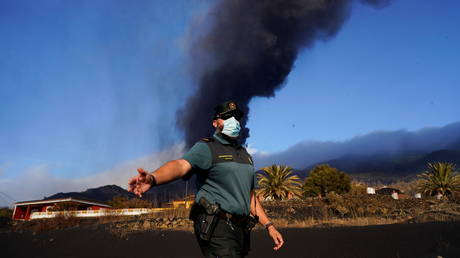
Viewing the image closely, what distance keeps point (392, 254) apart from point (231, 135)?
22.7 ft

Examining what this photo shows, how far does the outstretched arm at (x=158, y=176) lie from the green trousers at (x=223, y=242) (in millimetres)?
514

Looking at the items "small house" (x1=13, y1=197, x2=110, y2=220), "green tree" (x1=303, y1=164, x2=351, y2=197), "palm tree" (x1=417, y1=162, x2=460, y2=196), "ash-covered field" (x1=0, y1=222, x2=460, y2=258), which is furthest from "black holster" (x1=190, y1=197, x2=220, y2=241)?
"small house" (x1=13, y1=197, x2=110, y2=220)

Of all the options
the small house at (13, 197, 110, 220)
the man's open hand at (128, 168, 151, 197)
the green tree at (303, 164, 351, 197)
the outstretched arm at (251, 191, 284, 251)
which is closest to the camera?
the man's open hand at (128, 168, 151, 197)

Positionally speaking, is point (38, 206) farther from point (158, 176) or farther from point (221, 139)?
point (158, 176)

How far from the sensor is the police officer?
2520 mm

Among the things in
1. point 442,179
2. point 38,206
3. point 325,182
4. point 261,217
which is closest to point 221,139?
point 261,217

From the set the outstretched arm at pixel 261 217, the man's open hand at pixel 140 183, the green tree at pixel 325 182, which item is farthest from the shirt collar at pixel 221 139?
the green tree at pixel 325 182

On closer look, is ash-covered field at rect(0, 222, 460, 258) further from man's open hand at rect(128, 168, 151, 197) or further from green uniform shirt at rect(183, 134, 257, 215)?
man's open hand at rect(128, 168, 151, 197)

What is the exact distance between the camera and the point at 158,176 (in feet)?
7.28

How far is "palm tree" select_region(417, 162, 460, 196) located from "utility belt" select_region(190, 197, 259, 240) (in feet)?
111

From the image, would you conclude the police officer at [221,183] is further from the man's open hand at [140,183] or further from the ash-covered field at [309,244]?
the ash-covered field at [309,244]

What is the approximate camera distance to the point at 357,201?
19.2 metres

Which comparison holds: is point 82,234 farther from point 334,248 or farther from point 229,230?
point 229,230

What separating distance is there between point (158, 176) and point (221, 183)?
2.23ft
